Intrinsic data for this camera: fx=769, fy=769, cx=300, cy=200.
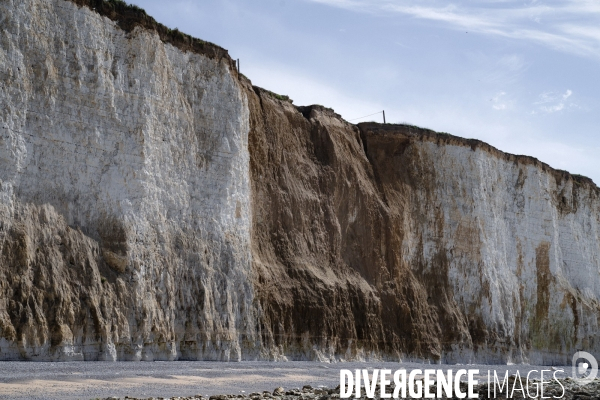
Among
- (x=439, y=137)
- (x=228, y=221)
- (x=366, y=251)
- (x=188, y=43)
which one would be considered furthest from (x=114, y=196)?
(x=439, y=137)

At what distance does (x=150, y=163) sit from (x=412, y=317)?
44.2 ft

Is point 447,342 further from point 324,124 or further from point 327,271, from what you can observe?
point 324,124

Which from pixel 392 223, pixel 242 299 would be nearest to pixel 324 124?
pixel 392 223

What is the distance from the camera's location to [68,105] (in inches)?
843

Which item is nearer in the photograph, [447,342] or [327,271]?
[327,271]

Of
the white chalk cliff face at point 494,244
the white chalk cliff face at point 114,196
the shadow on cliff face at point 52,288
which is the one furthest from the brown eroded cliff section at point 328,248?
the shadow on cliff face at point 52,288

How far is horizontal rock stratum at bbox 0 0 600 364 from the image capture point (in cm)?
2003

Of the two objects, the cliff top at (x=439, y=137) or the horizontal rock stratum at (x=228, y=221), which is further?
the cliff top at (x=439, y=137)

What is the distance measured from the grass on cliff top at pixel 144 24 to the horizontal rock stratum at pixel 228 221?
67 mm

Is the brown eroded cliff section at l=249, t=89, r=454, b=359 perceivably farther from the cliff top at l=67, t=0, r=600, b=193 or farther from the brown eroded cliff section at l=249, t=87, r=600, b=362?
the cliff top at l=67, t=0, r=600, b=193

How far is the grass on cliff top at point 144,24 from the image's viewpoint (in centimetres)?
2330

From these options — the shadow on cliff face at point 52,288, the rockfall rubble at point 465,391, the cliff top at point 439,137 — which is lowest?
the rockfall rubble at point 465,391

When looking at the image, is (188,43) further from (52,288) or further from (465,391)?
(465,391)

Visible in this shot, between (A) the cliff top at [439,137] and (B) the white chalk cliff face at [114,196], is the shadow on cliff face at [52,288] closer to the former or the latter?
(B) the white chalk cliff face at [114,196]
